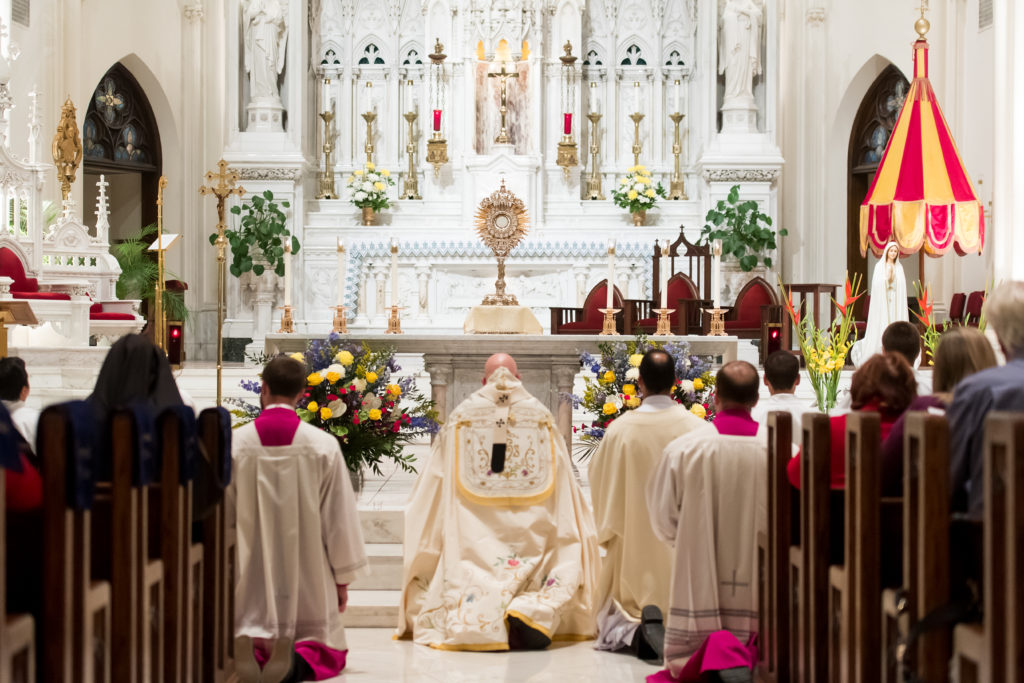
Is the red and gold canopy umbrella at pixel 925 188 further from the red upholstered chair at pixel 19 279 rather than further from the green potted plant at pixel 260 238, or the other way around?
the red upholstered chair at pixel 19 279

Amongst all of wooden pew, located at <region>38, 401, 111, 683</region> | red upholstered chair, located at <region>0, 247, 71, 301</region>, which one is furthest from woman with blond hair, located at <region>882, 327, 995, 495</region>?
red upholstered chair, located at <region>0, 247, 71, 301</region>

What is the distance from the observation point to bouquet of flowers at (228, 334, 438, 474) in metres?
6.71

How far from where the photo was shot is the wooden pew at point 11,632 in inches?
90.2

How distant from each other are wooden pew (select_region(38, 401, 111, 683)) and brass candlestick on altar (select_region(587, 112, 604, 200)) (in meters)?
13.4

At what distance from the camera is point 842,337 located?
7867 millimetres

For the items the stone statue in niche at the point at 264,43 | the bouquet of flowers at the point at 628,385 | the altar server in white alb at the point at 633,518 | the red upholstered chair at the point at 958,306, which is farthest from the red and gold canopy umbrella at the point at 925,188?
the stone statue in niche at the point at 264,43

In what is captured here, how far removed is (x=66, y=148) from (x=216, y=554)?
8704 millimetres

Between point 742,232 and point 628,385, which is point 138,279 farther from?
point 628,385

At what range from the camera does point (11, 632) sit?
2381 millimetres

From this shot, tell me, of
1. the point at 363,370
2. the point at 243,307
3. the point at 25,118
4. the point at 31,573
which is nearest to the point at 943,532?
the point at 31,573

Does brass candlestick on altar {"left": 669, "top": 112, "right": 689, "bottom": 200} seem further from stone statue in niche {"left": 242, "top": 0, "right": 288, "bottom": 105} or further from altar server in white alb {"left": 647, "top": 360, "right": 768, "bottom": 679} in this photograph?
altar server in white alb {"left": 647, "top": 360, "right": 768, "bottom": 679}

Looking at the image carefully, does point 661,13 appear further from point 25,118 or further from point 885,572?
point 885,572

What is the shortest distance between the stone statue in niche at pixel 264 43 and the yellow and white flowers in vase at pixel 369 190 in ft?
4.94

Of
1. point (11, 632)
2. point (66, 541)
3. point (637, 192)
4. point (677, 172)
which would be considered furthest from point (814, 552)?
point (677, 172)
